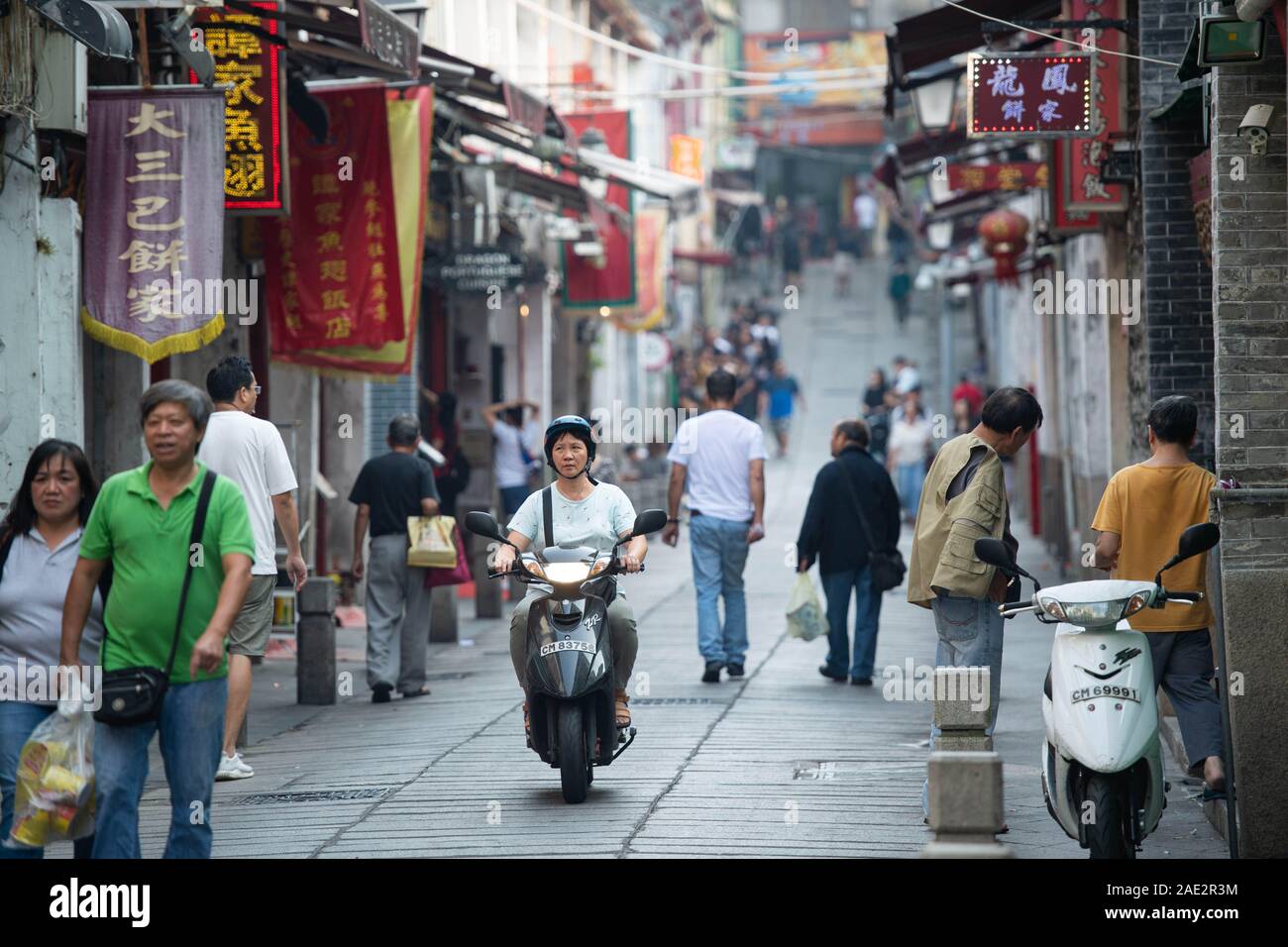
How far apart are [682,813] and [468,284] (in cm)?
1356

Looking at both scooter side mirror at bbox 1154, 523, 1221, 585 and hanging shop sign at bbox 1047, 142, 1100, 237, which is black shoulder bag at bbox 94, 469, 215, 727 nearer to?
scooter side mirror at bbox 1154, 523, 1221, 585

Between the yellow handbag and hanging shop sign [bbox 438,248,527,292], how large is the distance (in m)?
8.43

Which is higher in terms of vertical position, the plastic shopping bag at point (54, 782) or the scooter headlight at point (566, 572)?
the scooter headlight at point (566, 572)

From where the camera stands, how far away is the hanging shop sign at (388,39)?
12.4 metres

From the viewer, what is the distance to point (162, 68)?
13.0 meters

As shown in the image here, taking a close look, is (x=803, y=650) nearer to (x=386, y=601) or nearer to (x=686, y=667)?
(x=686, y=667)

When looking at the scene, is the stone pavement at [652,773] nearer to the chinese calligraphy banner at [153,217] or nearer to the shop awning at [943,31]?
the chinese calligraphy banner at [153,217]

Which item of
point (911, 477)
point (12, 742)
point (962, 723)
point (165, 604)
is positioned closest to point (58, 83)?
point (12, 742)

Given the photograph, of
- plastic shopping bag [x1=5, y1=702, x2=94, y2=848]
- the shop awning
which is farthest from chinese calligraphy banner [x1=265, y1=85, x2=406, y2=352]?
plastic shopping bag [x1=5, y1=702, x2=94, y2=848]

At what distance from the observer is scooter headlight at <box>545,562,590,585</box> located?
29.3 ft

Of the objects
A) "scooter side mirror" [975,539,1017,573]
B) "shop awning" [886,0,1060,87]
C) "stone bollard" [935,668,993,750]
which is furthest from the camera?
"shop awning" [886,0,1060,87]

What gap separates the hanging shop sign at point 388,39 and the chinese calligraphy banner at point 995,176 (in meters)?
8.57

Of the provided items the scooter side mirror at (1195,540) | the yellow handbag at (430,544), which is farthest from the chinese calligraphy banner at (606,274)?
the scooter side mirror at (1195,540)
